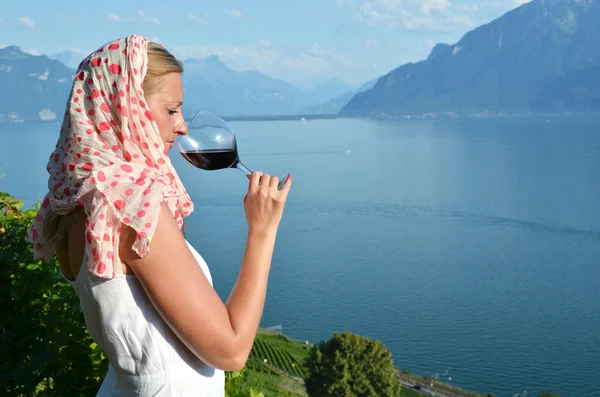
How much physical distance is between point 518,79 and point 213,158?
190 m

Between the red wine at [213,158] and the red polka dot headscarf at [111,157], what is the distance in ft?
0.99

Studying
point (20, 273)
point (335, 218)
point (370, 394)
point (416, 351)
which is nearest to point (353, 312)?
point (416, 351)

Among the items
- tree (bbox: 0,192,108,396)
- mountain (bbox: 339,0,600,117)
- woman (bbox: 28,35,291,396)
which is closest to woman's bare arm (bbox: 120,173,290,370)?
woman (bbox: 28,35,291,396)

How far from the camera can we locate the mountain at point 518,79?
540ft

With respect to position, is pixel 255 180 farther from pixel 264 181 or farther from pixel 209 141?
pixel 209 141

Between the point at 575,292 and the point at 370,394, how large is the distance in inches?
548

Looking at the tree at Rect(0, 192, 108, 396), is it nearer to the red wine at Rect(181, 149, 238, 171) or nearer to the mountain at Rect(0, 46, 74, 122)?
the red wine at Rect(181, 149, 238, 171)

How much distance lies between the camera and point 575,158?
64.2 m

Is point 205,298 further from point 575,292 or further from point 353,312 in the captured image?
point 575,292

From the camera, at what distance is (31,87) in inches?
6058

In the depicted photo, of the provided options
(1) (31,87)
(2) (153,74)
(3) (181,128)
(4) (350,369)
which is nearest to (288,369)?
(4) (350,369)

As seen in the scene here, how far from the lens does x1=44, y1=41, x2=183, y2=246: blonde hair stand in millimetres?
997

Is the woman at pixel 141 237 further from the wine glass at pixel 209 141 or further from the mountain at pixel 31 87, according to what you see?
the mountain at pixel 31 87

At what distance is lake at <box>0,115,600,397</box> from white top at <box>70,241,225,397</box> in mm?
20240
